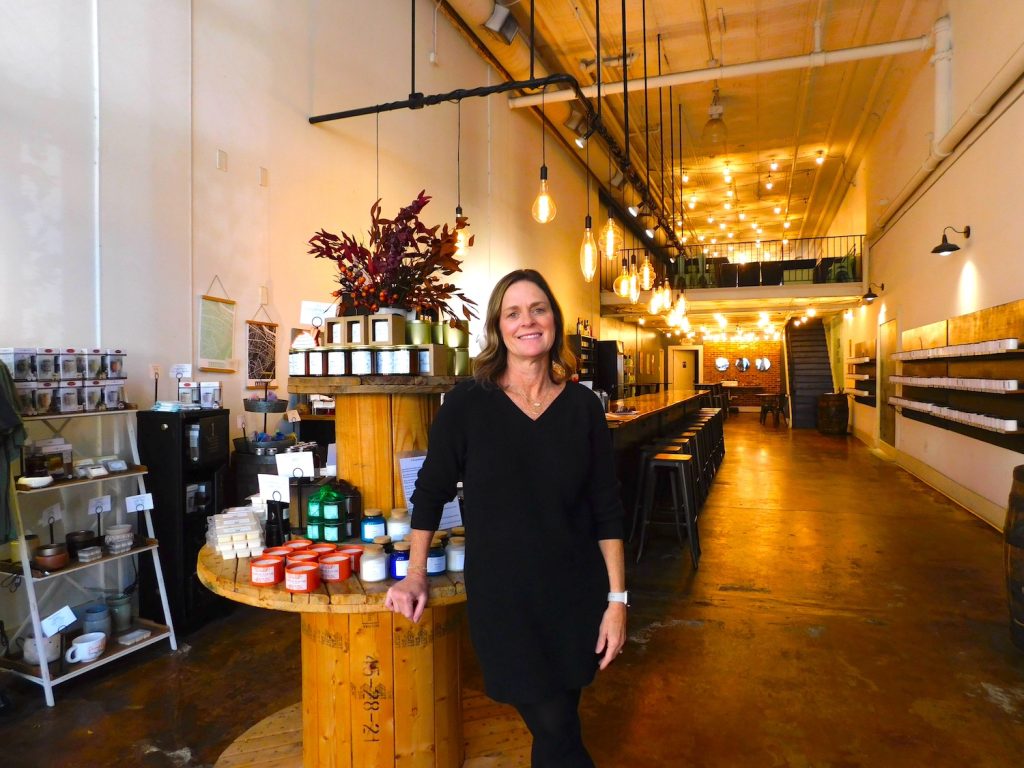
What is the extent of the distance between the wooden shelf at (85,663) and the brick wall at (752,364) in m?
24.4

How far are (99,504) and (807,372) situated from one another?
16.5m

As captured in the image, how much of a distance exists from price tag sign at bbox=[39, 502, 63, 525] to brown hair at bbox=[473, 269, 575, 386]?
8.75 ft

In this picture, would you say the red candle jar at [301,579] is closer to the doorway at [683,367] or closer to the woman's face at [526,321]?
the woman's face at [526,321]

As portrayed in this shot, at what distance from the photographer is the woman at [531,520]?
4.59ft

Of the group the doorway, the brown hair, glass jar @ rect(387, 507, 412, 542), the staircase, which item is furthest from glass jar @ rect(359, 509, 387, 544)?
the doorway

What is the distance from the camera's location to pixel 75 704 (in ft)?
8.69

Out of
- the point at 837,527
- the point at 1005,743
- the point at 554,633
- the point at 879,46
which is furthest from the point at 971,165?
the point at 554,633

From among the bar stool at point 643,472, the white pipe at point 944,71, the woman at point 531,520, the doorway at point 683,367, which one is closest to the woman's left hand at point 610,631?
the woman at point 531,520

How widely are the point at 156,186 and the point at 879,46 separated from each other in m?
7.84

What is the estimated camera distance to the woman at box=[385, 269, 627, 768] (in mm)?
1398

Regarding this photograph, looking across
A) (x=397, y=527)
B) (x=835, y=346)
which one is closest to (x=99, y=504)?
(x=397, y=527)

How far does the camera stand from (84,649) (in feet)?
9.39

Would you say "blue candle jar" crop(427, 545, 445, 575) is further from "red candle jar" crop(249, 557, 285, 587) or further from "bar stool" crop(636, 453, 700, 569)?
"bar stool" crop(636, 453, 700, 569)

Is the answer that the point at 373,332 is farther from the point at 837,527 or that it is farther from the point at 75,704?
the point at 837,527
